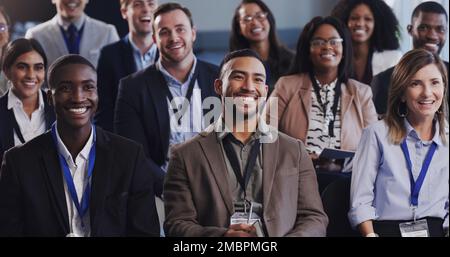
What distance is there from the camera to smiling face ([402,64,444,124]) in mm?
3932

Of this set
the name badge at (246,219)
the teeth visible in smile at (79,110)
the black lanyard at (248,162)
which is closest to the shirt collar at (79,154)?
the teeth visible in smile at (79,110)

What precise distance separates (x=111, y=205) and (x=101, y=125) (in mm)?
442

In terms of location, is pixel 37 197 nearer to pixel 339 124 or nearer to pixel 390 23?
pixel 339 124

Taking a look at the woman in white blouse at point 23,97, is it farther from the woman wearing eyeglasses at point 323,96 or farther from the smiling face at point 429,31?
the smiling face at point 429,31

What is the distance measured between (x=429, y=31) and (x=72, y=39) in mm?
1758

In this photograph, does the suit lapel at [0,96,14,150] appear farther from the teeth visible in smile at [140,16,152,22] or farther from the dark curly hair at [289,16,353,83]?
the dark curly hair at [289,16,353,83]

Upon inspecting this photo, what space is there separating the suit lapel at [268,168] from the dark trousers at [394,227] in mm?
553

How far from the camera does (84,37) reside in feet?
14.0

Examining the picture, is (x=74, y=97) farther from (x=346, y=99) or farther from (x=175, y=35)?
(x=346, y=99)

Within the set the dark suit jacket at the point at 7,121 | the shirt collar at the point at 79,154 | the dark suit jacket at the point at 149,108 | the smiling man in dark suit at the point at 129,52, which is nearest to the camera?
the shirt collar at the point at 79,154

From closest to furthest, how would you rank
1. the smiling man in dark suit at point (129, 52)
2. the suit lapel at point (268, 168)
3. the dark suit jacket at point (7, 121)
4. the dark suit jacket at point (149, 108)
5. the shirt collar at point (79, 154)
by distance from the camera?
1. the suit lapel at point (268, 168)
2. the shirt collar at point (79, 154)
3. the dark suit jacket at point (7, 121)
4. the dark suit jacket at point (149, 108)
5. the smiling man in dark suit at point (129, 52)

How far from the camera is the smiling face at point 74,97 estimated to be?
3896 mm

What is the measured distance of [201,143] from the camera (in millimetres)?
3832
